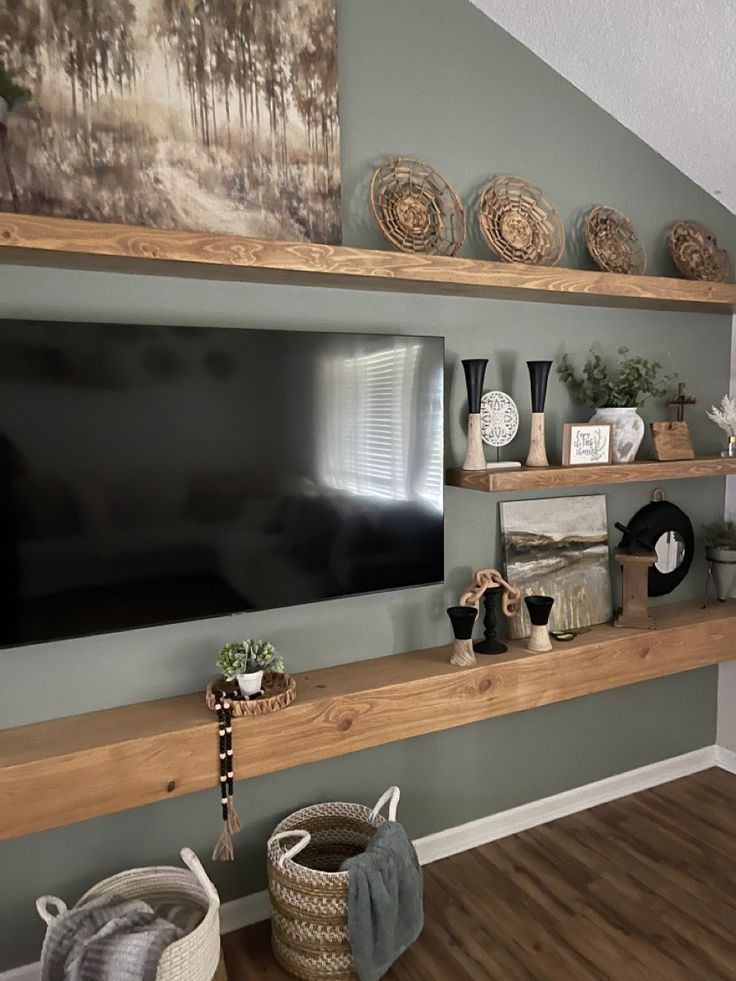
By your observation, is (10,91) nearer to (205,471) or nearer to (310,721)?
(205,471)

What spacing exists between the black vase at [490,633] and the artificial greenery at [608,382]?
71 cm

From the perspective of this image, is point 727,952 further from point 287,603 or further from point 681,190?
point 681,190

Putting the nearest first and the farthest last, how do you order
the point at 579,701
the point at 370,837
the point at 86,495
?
the point at 86,495
the point at 370,837
the point at 579,701

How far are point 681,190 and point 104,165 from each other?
198cm

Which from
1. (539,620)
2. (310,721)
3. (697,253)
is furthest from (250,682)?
(697,253)

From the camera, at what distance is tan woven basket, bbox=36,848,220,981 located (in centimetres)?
166

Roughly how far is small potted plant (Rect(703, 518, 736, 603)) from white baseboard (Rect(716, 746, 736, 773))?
0.65 metres

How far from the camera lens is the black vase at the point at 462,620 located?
2.17 metres

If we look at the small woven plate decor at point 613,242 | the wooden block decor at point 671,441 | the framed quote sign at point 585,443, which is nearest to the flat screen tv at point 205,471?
the framed quote sign at point 585,443

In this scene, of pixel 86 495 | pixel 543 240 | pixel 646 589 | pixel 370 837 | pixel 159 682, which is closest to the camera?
pixel 86 495

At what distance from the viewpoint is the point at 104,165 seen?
182 centimetres

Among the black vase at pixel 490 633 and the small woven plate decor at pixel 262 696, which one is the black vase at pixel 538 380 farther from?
the small woven plate decor at pixel 262 696

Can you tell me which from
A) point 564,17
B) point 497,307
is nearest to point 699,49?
point 564,17

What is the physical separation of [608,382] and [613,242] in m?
0.46
